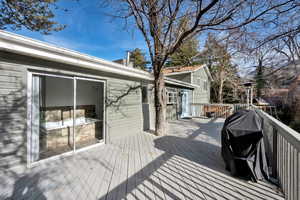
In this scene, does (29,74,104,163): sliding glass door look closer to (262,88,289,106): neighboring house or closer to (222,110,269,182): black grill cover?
(222,110,269,182): black grill cover

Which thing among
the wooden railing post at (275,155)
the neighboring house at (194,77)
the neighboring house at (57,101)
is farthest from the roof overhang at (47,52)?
the neighboring house at (194,77)

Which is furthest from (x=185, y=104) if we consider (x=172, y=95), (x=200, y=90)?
(x=200, y=90)

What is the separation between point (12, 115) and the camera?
2.71 m

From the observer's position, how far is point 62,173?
8.68ft

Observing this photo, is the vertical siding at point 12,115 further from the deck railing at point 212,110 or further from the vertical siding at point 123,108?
the deck railing at point 212,110

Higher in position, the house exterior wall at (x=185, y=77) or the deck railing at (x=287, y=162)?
the house exterior wall at (x=185, y=77)

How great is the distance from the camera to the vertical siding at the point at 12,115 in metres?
2.61

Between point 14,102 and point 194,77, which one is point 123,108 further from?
point 194,77

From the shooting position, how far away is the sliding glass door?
301 cm

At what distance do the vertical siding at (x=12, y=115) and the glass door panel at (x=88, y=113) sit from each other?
1643mm

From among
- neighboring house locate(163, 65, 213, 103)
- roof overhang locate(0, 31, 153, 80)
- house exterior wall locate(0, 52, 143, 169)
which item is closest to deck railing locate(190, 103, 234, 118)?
neighboring house locate(163, 65, 213, 103)

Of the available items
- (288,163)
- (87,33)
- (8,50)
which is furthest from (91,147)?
(87,33)

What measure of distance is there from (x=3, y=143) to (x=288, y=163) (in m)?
4.71

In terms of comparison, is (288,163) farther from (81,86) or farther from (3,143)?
(81,86)
